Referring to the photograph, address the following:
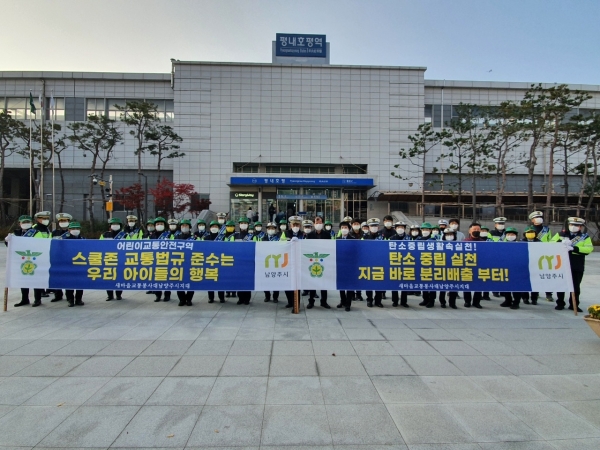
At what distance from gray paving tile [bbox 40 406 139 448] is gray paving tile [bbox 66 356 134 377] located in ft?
2.52

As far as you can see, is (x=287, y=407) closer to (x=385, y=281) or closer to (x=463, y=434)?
(x=463, y=434)

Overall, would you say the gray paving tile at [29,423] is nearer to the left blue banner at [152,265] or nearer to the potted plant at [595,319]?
the left blue banner at [152,265]

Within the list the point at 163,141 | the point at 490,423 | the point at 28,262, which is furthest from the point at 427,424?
the point at 163,141

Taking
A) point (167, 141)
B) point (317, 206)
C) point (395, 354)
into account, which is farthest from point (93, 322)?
point (167, 141)

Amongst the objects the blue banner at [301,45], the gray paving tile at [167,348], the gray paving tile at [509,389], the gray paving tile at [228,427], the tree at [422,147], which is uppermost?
the blue banner at [301,45]

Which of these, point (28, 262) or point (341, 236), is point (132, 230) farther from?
point (341, 236)

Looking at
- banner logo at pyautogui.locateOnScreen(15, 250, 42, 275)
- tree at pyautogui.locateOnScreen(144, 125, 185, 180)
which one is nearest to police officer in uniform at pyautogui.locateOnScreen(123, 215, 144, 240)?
banner logo at pyautogui.locateOnScreen(15, 250, 42, 275)

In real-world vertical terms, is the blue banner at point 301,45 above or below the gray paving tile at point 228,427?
above

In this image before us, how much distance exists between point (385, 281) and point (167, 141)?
29.4 meters

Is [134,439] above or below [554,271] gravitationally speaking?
below

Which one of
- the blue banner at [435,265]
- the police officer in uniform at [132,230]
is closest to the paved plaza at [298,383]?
the blue banner at [435,265]

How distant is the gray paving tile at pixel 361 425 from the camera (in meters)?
2.56

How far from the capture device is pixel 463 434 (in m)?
2.64

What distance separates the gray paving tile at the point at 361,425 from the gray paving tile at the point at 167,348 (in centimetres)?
234
